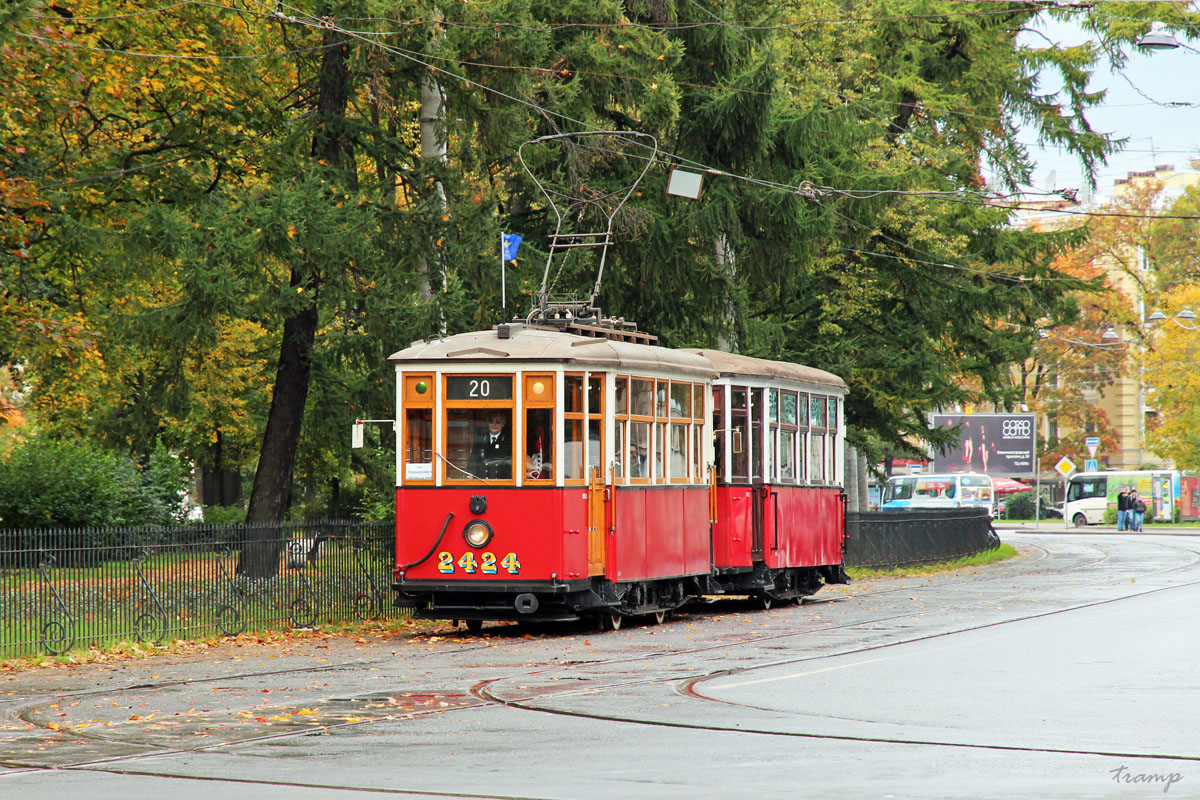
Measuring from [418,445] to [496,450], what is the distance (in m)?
Answer: 0.90

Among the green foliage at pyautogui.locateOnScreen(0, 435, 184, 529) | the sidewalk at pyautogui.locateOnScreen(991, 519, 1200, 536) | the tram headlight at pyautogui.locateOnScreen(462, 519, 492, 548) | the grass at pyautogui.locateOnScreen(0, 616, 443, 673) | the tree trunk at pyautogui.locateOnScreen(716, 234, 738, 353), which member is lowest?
the grass at pyautogui.locateOnScreen(0, 616, 443, 673)

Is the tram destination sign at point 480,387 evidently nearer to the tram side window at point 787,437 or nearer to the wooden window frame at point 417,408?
the wooden window frame at point 417,408

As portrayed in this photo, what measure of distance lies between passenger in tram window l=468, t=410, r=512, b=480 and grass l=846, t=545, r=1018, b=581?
14582 millimetres

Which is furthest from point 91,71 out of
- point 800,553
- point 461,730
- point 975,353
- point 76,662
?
point 975,353

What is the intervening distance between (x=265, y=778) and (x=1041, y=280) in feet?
108

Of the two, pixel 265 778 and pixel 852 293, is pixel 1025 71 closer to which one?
pixel 852 293

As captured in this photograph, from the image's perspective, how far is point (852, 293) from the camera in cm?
3638

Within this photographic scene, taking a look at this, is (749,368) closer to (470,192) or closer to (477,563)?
(470,192)

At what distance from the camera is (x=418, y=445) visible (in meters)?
19.0

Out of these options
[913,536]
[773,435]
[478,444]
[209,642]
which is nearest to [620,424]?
[478,444]

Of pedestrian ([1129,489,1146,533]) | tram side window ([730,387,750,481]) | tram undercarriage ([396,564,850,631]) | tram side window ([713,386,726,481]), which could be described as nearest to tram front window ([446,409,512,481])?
tram undercarriage ([396,564,850,631])

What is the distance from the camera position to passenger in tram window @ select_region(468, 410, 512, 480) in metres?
18.8

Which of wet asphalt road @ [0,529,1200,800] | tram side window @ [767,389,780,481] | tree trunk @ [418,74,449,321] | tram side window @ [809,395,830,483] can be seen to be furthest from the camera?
tram side window @ [809,395,830,483]

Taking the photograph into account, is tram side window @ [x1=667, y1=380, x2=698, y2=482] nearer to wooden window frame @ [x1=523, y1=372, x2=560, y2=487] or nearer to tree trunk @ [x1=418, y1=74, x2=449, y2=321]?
wooden window frame @ [x1=523, y1=372, x2=560, y2=487]
